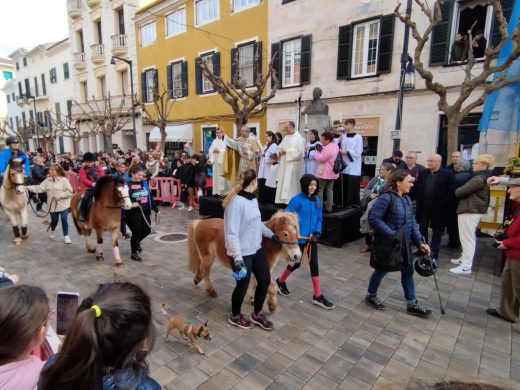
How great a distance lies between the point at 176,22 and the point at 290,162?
17.0 m

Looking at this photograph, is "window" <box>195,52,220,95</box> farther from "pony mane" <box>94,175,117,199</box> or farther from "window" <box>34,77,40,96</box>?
"window" <box>34,77,40,96</box>

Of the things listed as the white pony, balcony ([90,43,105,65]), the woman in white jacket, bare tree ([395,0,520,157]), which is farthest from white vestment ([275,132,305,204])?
balcony ([90,43,105,65])

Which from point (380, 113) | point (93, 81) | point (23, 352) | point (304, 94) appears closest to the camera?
point (23, 352)

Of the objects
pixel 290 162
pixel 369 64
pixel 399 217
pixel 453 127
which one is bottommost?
pixel 399 217

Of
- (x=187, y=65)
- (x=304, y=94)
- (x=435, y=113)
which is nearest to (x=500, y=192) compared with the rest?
(x=435, y=113)

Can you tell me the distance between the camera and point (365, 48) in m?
12.4

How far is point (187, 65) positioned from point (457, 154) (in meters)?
17.0

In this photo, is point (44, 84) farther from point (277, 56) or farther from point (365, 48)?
point (365, 48)

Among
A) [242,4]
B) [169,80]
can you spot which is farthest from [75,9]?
[242,4]

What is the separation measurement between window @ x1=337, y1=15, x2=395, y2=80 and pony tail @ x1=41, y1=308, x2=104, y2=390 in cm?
1302

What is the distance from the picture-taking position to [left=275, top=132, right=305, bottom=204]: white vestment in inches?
293

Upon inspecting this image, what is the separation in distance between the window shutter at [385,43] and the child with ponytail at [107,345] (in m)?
12.8

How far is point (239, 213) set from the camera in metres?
3.38

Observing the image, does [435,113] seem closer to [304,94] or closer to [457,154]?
[457,154]
